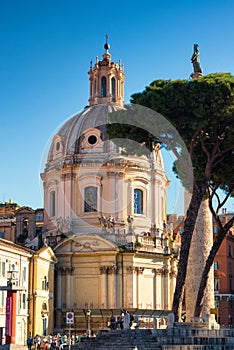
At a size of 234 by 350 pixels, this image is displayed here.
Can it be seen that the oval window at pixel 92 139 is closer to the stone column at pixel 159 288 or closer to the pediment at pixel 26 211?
the pediment at pixel 26 211

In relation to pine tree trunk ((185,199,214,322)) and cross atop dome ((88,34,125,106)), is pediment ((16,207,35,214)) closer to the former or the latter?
cross atop dome ((88,34,125,106))

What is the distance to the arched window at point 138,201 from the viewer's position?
6338cm

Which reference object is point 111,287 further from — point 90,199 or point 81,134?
point 81,134

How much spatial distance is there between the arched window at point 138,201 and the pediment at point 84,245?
18.0 ft

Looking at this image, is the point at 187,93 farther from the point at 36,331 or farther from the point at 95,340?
the point at 36,331

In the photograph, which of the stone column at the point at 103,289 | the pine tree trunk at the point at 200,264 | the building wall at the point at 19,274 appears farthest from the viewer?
the stone column at the point at 103,289

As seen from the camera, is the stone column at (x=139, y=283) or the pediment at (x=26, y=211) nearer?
the stone column at (x=139, y=283)

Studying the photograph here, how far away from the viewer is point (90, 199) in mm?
62562

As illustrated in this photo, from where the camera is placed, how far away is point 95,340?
28859 mm

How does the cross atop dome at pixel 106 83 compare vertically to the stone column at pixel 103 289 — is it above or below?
above

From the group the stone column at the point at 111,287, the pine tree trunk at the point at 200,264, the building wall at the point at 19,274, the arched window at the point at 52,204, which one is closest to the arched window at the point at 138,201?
the stone column at the point at 111,287

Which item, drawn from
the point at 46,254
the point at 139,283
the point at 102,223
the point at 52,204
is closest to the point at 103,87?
the point at 52,204

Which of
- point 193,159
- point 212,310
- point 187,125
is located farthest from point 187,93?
point 212,310

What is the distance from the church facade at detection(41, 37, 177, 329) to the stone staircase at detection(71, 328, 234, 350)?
29804 mm
